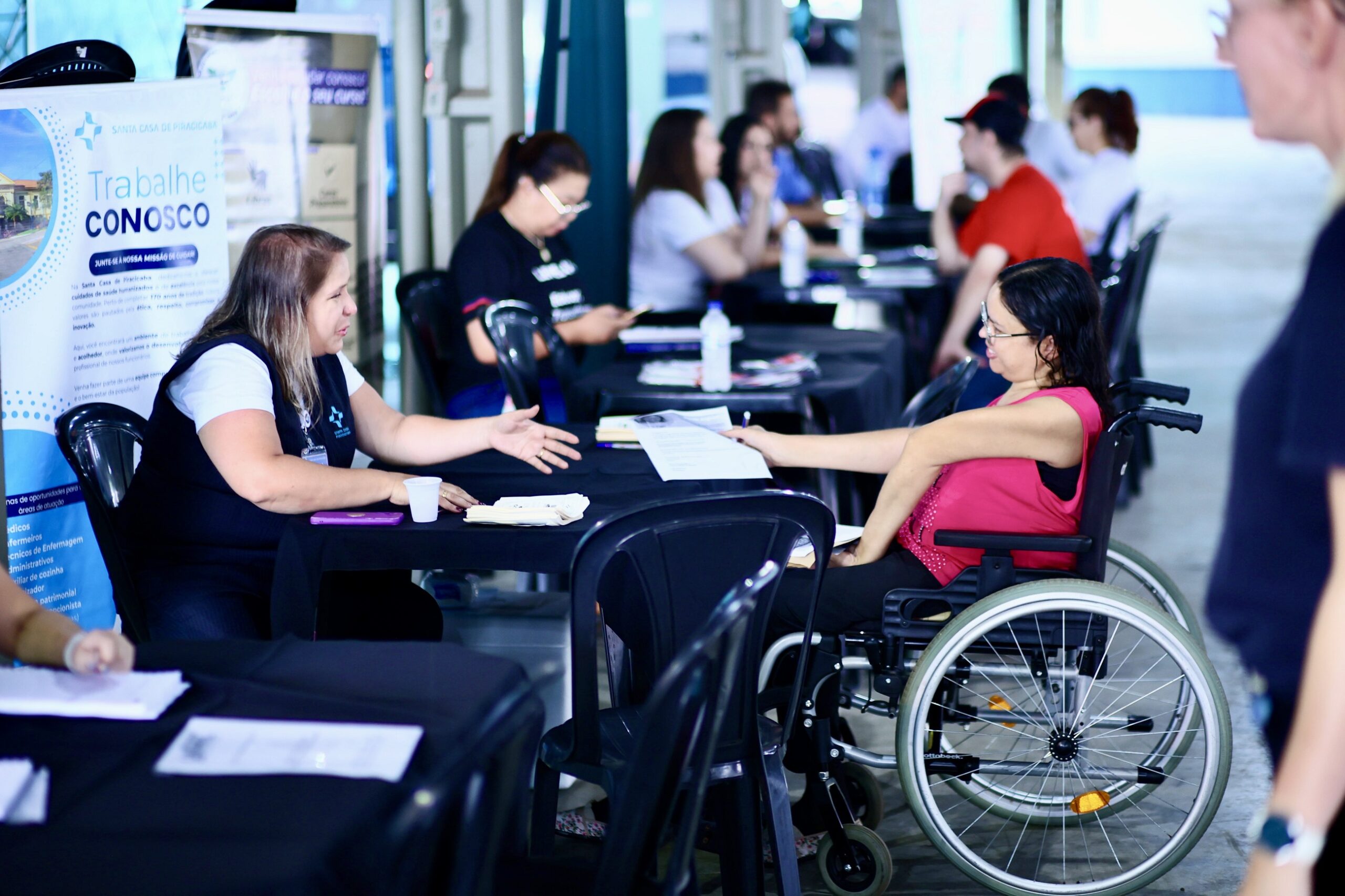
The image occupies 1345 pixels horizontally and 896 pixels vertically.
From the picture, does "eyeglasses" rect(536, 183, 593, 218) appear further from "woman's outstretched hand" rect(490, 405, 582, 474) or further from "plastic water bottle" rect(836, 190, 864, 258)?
"plastic water bottle" rect(836, 190, 864, 258)

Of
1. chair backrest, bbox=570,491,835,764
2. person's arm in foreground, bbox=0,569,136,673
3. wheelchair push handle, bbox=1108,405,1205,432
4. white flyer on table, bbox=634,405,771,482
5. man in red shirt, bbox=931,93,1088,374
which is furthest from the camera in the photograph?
man in red shirt, bbox=931,93,1088,374

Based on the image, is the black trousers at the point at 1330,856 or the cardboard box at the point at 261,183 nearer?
the black trousers at the point at 1330,856

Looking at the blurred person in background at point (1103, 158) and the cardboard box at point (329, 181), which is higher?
the blurred person in background at point (1103, 158)

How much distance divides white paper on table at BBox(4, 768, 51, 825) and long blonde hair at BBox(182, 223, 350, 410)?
1245 mm

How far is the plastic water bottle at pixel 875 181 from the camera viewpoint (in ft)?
29.5

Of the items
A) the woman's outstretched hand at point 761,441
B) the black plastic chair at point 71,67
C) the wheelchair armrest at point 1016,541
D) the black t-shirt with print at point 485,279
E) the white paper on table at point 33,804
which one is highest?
the black plastic chair at point 71,67

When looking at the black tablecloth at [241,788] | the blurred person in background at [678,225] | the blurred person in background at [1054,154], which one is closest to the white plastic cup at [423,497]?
the black tablecloth at [241,788]

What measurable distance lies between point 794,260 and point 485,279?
6.22 ft

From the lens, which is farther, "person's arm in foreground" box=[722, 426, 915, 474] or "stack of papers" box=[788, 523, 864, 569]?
"person's arm in foreground" box=[722, 426, 915, 474]

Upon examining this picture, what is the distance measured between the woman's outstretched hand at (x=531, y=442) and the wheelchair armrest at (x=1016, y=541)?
771 millimetres

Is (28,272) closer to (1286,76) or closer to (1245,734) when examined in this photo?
(1286,76)

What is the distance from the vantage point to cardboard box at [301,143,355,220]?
402cm

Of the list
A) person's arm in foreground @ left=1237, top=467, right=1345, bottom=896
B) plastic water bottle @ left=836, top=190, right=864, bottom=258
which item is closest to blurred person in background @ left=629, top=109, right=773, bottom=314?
plastic water bottle @ left=836, top=190, right=864, bottom=258

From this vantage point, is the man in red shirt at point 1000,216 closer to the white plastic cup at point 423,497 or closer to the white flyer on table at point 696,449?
the white flyer on table at point 696,449
